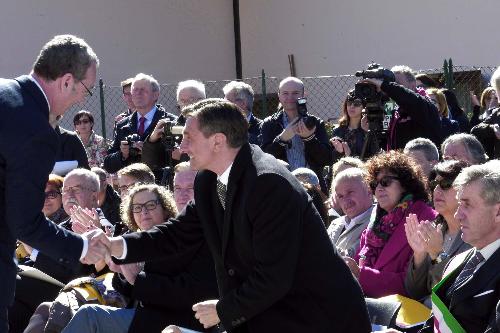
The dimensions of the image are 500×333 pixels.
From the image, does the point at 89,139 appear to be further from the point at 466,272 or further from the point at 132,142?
the point at 466,272

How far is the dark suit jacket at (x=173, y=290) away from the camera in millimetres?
5172

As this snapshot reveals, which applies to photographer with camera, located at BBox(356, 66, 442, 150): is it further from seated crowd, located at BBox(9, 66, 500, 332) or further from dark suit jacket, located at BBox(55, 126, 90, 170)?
dark suit jacket, located at BBox(55, 126, 90, 170)

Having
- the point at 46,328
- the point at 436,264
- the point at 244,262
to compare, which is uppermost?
the point at 244,262

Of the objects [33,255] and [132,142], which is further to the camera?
[132,142]

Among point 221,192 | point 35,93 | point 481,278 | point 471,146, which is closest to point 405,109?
point 471,146

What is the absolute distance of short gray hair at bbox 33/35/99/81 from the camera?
411cm

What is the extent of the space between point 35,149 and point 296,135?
4.20 m

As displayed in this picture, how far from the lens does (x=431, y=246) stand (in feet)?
16.1

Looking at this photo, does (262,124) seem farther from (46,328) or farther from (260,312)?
(260,312)

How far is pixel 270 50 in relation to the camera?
15.9 m

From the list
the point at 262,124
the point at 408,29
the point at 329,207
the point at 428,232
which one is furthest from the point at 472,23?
the point at 428,232

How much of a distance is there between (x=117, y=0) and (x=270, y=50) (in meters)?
2.81

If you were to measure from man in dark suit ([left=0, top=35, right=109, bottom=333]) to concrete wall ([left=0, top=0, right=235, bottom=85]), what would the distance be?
945 centimetres

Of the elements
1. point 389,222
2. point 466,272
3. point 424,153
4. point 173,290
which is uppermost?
point 424,153
